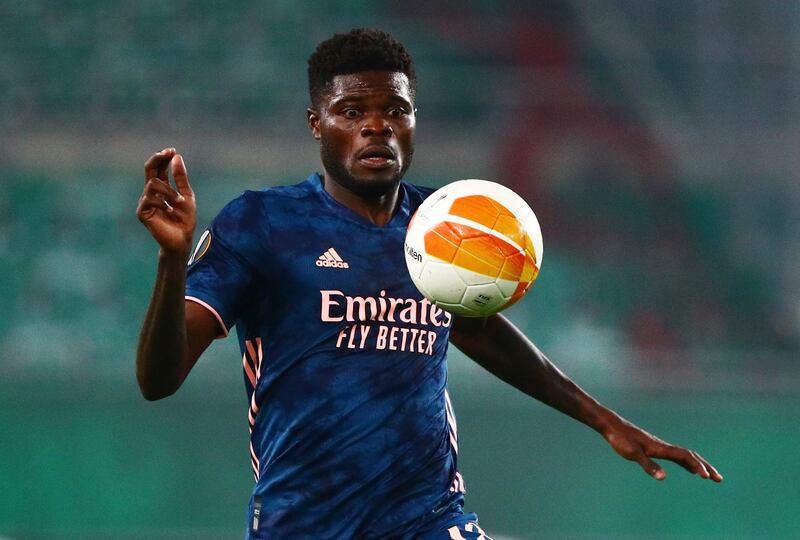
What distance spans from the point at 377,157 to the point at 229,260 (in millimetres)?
533

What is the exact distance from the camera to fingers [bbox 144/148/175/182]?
2.78 meters

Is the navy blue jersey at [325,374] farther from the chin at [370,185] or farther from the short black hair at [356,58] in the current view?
the short black hair at [356,58]

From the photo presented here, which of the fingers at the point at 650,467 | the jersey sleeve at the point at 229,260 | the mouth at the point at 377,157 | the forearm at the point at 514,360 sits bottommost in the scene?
the fingers at the point at 650,467

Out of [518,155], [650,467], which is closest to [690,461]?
[650,467]

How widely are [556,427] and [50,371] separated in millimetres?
4363

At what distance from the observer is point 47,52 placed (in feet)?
40.4

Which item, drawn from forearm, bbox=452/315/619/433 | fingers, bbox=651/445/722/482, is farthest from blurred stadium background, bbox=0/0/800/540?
fingers, bbox=651/445/722/482

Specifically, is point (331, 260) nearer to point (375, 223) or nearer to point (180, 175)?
point (375, 223)

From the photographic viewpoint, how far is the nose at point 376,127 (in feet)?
11.3

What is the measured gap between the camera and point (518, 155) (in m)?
12.1

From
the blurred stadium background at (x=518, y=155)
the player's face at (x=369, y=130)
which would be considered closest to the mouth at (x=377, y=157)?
the player's face at (x=369, y=130)

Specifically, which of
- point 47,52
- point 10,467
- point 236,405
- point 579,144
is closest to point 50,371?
point 236,405

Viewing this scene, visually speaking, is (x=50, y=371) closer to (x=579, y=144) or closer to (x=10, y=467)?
(x=10, y=467)

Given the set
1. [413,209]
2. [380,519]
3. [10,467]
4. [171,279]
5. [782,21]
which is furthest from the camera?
[782,21]
